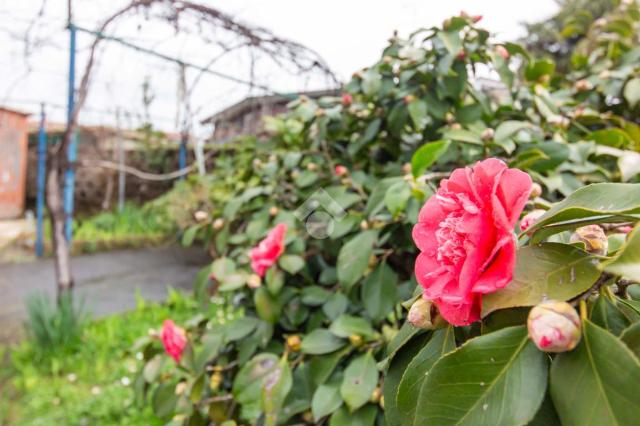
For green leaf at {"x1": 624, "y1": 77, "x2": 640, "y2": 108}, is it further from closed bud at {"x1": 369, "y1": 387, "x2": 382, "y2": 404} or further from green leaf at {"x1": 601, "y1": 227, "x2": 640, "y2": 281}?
green leaf at {"x1": 601, "y1": 227, "x2": 640, "y2": 281}

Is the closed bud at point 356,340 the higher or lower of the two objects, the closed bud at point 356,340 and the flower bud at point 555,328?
the lower

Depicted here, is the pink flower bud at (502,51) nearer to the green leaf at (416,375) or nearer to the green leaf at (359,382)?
the green leaf at (359,382)

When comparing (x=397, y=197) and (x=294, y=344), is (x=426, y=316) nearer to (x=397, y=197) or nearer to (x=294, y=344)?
(x=397, y=197)

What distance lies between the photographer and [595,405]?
0.80 ft

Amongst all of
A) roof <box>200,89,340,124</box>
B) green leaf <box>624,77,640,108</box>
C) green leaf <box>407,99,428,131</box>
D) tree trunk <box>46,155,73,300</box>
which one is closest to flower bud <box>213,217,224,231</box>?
green leaf <box>407,99,428,131</box>

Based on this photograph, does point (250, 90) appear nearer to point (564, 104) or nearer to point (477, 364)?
point (564, 104)

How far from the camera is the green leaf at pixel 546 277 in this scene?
0.28 meters

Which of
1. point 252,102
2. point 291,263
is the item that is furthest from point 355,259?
point 252,102

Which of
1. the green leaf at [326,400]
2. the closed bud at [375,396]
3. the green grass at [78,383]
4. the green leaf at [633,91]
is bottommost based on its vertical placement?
the green grass at [78,383]

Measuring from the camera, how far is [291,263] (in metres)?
0.94

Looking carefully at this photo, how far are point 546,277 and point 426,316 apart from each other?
0.28ft

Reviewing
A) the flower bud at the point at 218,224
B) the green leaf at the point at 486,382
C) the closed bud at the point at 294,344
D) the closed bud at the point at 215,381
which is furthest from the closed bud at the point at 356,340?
the flower bud at the point at 218,224

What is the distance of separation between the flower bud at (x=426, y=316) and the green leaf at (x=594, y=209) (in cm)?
9

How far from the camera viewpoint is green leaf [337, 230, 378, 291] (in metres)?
0.80
